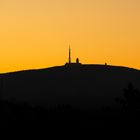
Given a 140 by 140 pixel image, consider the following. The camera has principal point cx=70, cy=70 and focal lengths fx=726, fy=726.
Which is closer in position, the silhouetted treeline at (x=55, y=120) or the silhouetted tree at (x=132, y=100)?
the silhouetted treeline at (x=55, y=120)

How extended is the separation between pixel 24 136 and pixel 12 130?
6.78 feet

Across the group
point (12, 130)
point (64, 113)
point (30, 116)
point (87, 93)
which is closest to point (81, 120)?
point (64, 113)

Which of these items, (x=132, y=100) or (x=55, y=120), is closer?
(x=55, y=120)

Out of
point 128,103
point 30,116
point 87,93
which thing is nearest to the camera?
point 30,116

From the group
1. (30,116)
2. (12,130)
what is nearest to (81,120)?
(30,116)

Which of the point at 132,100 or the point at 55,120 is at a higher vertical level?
the point at 55,120

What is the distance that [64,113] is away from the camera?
68938mm

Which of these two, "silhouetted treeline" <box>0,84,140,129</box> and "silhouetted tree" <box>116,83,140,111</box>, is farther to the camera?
"silhouetted tree" <box>116,83,140,111</box>

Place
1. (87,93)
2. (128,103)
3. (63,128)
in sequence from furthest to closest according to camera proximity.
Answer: (87,93), (128,103), (63,128)

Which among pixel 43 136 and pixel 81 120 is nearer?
pixel 43 136

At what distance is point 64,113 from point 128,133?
38.0ft

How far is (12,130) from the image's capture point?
188 feet

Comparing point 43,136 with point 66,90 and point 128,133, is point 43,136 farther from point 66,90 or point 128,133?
point 66,90

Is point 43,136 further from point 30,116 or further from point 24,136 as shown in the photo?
→ point 30,116
